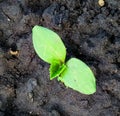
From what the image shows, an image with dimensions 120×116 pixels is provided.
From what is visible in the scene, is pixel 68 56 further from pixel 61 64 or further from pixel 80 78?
pixel 80 78

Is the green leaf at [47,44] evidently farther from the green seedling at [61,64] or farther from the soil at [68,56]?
the soil at [68,56]

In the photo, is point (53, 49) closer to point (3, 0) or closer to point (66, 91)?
point (66, 91)

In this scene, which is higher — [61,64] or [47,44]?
[47,44]

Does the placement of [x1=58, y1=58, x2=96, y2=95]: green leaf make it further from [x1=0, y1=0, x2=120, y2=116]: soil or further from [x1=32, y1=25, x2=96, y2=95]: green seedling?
[x1=0, y1=0, x2=120, y2=116]: soil

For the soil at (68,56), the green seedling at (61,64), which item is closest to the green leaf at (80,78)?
the green seedling at (61,64)

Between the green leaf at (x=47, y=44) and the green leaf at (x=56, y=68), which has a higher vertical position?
the green leaf at (x=47, y=44)

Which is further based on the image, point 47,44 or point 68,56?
point 68,56

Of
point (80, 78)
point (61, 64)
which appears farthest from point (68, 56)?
point (80, 78)

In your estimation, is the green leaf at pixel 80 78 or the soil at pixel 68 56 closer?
the green leaf at pixel 80 78
